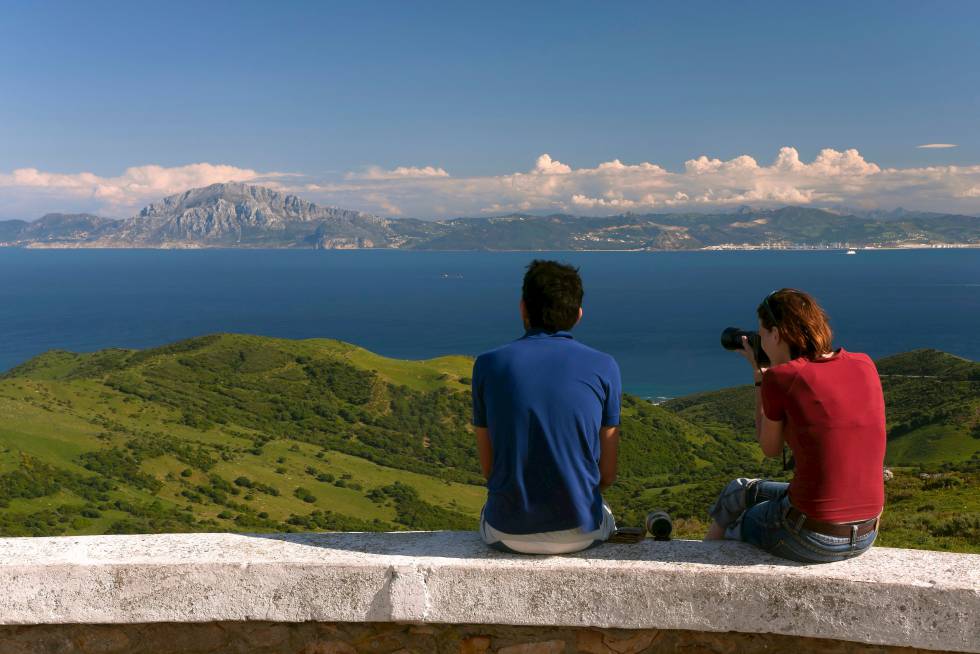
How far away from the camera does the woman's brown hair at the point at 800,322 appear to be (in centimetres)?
374

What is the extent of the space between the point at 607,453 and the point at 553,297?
85 cm

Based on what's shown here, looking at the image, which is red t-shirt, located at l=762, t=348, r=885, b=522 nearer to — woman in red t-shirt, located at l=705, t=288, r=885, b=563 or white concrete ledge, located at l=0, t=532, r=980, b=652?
woman in red t-shirt, located at l=705, t=288, r=885, b=563

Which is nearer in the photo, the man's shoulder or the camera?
the man's shoulder

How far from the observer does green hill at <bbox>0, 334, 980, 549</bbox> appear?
202 ft

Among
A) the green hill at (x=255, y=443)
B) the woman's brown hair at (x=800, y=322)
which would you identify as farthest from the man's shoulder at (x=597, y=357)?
the green hill at (x=255, y=443)

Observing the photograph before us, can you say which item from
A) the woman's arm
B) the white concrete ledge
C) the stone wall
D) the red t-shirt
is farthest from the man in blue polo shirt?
the red t-shirt

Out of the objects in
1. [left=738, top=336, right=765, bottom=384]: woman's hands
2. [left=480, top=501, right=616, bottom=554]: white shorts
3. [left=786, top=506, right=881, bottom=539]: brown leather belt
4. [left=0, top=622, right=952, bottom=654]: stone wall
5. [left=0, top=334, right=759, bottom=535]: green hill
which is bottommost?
[left=0, top=334, right=759, bottom=535]: green hill

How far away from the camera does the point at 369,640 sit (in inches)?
146

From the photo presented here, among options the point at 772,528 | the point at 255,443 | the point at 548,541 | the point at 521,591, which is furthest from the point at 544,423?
the point at 255,443

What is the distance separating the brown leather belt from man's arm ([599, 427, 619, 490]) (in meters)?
0.89

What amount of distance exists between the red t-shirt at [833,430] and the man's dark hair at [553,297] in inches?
39.6

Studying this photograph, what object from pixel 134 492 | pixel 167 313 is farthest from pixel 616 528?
pixel 167 313

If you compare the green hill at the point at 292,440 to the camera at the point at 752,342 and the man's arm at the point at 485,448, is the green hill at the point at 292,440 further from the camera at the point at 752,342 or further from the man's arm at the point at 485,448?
the man's arm at the point at 485,448

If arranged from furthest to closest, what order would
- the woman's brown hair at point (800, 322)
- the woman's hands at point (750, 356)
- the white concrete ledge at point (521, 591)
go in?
the woman's hands at point (750, 356) → the woman's brown hair at point (800, 322) → the white concrete ledge at point (521, 591)
